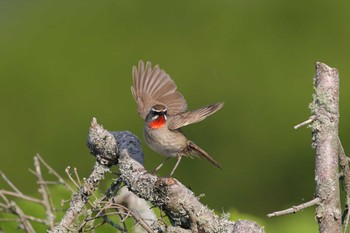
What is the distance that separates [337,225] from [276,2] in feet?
13.3

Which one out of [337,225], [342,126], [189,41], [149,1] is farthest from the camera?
[149,1]

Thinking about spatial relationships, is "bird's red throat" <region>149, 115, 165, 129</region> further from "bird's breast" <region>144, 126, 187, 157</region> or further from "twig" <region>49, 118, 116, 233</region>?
"twig" <region>49, 118, 116, 233</region>

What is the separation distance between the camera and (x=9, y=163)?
5.89 meters

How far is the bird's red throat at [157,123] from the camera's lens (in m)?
3.26

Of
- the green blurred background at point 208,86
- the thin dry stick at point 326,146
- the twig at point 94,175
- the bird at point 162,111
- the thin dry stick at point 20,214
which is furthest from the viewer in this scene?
the green blurred background at point 208,86

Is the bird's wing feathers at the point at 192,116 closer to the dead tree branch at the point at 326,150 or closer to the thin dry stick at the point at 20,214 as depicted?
the dead tree branch at the point at 326,150

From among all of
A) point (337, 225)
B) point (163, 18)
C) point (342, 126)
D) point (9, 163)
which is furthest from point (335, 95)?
point (163, 18)

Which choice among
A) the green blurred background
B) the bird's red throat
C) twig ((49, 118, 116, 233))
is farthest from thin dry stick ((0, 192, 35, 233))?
the green blurred background

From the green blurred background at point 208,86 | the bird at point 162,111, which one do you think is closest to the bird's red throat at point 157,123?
the bird at point 162,111

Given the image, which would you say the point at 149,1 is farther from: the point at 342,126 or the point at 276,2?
the point at 342,126

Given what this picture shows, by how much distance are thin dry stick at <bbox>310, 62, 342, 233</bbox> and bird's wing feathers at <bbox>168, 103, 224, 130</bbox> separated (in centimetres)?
33

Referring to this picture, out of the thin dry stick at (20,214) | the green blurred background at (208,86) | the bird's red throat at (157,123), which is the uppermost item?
the green blurred background at (208,86)

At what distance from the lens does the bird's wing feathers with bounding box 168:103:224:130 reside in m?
2.91

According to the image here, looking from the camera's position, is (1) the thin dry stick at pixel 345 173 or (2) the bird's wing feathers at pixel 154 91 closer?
(1) the thin dry stick at pixel 345 173
